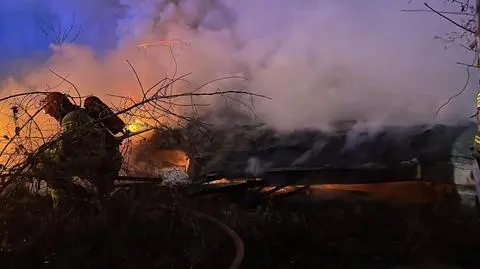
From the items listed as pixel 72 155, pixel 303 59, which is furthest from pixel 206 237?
pixel 303 59

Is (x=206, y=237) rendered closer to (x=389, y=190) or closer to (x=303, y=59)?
(x=389, y=190)

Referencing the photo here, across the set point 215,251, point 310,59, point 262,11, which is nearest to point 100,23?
point 262,11

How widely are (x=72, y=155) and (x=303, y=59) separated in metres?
4.78

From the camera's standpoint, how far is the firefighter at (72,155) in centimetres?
374

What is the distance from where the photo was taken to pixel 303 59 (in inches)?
318

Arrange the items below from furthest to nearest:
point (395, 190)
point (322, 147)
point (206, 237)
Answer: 1. point (322, 147)
2. point (395, 190)
3. point (206, 237)

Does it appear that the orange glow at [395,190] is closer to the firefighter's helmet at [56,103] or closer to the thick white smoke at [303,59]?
the thick white smoke at [303,59]

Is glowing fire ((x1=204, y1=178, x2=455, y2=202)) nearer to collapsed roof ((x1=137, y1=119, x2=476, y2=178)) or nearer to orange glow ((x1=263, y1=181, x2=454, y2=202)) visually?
orange glow ((x1=263, y1=181, x2=454, y2=202))

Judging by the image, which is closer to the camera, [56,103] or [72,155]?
[72,155]

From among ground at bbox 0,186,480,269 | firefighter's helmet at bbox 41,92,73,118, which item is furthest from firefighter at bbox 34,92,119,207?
ground at bbox 0,186,480,269

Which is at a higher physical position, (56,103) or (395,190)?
(56,103)

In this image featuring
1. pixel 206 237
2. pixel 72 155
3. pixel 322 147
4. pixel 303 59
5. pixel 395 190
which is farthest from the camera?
pixel 303 59

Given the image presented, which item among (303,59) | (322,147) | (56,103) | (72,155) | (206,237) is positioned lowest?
(206,237)

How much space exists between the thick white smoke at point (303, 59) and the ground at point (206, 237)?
89.8 inches
